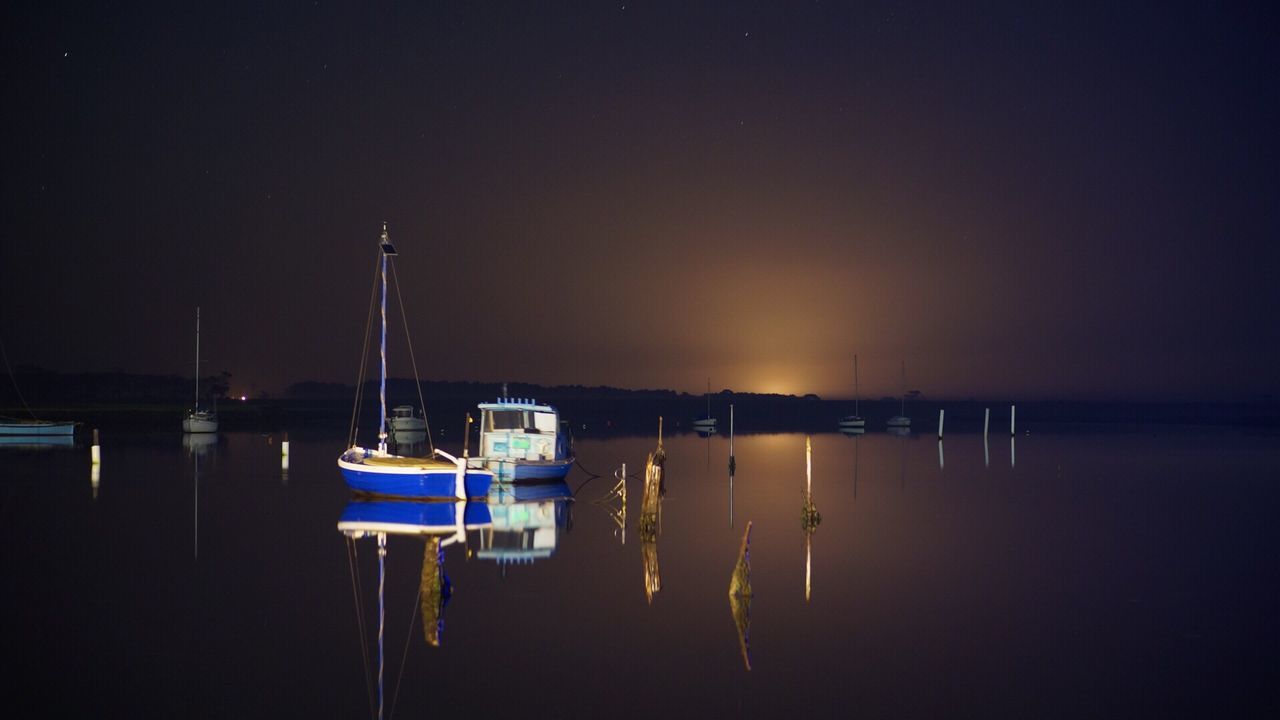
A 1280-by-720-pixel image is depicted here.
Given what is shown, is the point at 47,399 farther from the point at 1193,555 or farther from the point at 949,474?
the point at 1193,555

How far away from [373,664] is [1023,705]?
→ 29.6 ft

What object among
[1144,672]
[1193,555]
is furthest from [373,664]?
[1193,555]

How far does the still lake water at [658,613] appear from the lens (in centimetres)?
1316

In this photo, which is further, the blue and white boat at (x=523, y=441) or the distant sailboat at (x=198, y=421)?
the distant sailboat at (x=198, y=421)

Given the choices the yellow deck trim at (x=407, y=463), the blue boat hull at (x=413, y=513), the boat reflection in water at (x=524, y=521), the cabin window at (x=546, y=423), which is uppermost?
the cabin window at (x=546, y=423)

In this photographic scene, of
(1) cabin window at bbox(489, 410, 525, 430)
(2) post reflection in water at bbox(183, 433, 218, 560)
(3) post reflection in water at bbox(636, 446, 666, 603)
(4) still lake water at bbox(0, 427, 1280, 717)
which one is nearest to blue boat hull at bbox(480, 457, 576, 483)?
(1) cabin window at bbox(489, 410, 525, 430)

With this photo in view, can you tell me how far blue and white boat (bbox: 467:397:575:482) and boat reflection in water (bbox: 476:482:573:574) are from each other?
811mm

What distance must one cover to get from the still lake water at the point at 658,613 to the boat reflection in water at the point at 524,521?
524mm

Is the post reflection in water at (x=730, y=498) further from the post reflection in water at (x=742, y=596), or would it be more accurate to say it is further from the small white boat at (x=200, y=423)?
the small white boat at (x=200, y=423)

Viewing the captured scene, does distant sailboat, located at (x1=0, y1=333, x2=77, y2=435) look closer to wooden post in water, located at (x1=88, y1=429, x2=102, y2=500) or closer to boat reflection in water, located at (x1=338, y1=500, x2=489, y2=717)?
wooden post in water, located at (x1=88, y1=429, x2=102, y2=500)

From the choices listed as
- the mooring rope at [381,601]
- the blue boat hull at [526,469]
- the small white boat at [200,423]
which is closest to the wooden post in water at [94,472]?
the blue boat hull at [526,469]

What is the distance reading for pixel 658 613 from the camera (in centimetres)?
1797

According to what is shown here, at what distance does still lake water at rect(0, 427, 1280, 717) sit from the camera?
1316 centimetres

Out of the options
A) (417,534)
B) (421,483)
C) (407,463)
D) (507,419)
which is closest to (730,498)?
(507,419)
